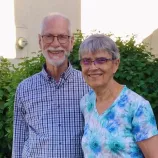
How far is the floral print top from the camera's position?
7.01 feet

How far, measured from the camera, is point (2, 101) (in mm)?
5195

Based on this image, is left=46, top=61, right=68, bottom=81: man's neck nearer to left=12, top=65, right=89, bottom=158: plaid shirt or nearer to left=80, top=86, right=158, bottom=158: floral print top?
left=12, top=65, right=89, bottom=158: plaid shirt

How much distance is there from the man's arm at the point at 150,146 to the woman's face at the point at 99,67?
430 millimetres

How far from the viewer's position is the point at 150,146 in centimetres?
213

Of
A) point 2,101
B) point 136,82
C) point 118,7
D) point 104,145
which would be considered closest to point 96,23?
point 118,7

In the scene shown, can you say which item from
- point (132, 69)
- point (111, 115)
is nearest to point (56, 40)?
point (111, 115)

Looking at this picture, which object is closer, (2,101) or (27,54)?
(2,101)

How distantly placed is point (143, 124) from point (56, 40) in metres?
0.92

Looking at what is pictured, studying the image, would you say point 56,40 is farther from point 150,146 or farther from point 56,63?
point 150,146

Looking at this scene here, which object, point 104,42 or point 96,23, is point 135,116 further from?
point 96,23

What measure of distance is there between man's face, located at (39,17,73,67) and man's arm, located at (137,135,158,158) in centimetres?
90

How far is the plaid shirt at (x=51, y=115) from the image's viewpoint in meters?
2.64

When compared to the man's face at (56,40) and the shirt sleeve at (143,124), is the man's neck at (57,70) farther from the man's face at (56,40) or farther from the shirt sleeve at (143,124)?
the shirt sleeve at (143,124)

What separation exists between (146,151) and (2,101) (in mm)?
3383
